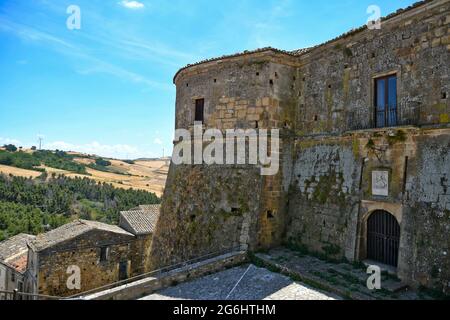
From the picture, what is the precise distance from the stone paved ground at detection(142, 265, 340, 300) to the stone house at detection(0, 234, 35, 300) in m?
15.2

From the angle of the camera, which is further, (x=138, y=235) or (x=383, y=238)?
(x=138, y=235)

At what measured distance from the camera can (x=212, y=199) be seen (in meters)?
12.0

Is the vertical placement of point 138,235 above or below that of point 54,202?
above

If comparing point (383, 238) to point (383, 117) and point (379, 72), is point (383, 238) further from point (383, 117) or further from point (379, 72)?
point (379, 72)

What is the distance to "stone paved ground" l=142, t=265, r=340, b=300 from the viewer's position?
7.50 m

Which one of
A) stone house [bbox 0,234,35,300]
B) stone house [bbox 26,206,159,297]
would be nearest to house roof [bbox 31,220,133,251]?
stone house [bbox 26,206,159,297]

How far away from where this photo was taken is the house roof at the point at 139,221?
21.0m

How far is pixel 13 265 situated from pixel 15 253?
2044mm

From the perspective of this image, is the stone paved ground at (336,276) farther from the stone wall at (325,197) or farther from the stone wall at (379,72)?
the stone wall at (379,72)

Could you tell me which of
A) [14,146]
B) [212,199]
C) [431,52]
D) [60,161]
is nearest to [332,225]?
[212,199]

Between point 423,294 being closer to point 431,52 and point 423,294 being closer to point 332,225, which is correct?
point 332,225

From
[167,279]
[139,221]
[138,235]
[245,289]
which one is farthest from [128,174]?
[245,289]

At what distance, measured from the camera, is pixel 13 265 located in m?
20.3

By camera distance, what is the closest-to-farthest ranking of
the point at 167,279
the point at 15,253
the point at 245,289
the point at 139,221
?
the point at 245,289, the point at 167,279, the point at 15,253, the point at 139,221
